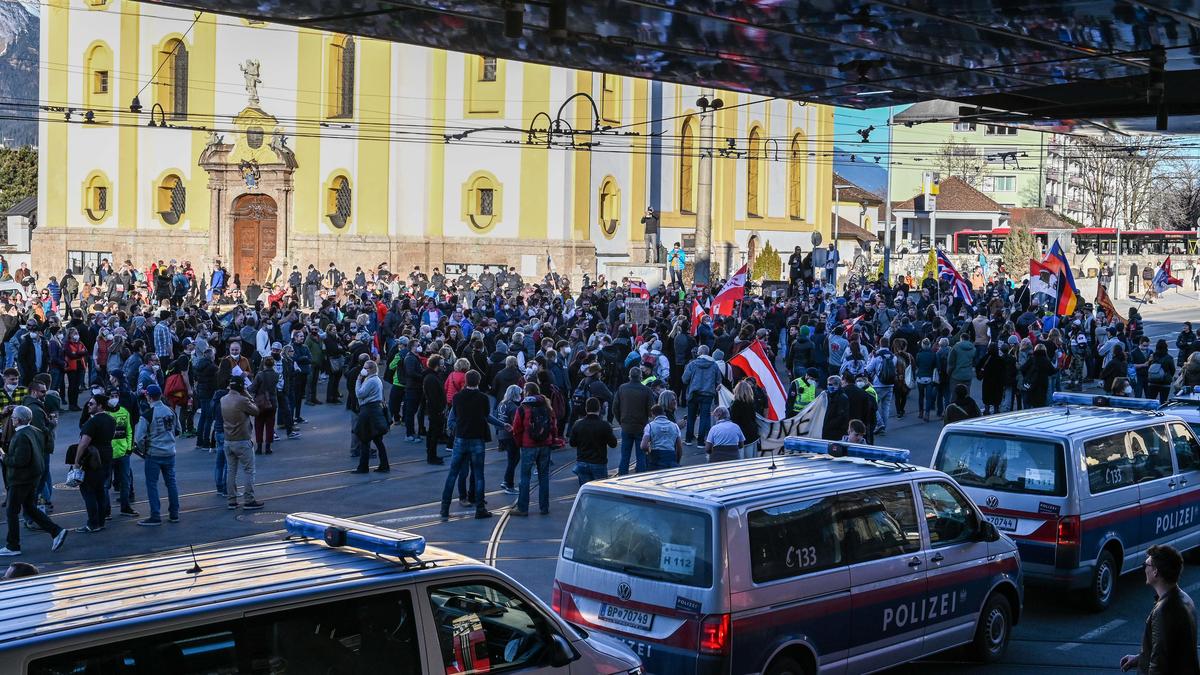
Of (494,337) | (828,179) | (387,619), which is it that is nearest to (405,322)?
(494,337)

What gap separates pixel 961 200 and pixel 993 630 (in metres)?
89.2

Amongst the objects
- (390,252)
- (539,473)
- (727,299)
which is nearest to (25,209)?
(390,252)

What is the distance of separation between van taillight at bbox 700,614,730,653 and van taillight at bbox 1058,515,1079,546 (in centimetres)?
458

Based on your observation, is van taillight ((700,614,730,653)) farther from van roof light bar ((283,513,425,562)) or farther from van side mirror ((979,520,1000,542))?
van side mirror ((979,520,1000,542))

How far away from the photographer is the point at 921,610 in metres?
9.73

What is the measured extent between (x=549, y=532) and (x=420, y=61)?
37.3m

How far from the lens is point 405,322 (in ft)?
85.7

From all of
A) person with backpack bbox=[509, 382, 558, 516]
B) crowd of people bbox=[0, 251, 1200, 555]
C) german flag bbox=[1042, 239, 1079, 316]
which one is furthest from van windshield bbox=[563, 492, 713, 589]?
german flag bbox=[1042, 239, 1079, 316]

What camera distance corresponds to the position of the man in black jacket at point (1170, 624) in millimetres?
7133

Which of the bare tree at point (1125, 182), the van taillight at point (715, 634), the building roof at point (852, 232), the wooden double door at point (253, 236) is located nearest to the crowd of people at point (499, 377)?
the van taillight at point (715, 634)

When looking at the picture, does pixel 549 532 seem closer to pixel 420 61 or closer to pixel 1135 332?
pixel 1135 332

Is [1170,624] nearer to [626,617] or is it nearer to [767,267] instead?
[626,617]

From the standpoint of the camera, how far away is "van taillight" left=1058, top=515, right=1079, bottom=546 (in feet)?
37.9

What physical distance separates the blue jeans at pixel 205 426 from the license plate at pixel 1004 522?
1246 cm
